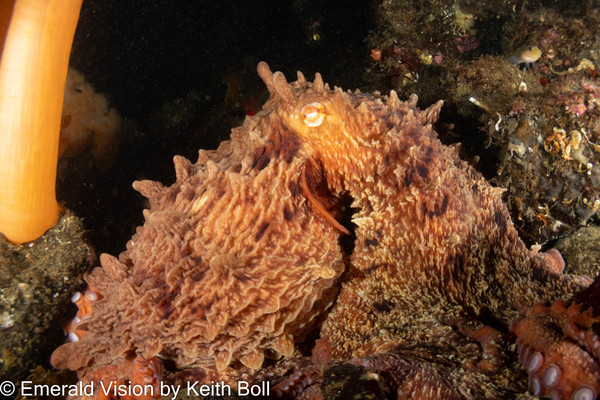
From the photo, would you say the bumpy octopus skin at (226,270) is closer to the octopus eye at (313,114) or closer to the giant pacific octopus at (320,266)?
the giant pacific octopus at (320,266)

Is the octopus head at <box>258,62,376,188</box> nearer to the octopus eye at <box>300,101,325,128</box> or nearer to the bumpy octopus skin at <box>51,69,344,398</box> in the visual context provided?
the octopus eye at <box>300,101,325,128</box>

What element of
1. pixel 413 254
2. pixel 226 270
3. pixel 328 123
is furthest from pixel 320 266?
pixel 328 123

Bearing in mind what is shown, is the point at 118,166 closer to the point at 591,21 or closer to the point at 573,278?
the point at 573,278

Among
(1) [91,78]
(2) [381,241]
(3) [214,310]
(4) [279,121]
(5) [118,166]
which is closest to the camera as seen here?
(3) [214,310]

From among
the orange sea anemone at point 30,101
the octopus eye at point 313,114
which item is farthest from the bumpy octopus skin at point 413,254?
the orange sea anemone at point 30,101

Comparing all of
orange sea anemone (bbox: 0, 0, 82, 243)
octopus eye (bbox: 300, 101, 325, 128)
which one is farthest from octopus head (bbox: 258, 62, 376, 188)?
orange sea anemone (bbox: 0, 0, 82, 243)

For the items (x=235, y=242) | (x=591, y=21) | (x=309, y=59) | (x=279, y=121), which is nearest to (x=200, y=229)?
(x=235, y=242)

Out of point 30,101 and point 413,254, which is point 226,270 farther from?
point 30,101
